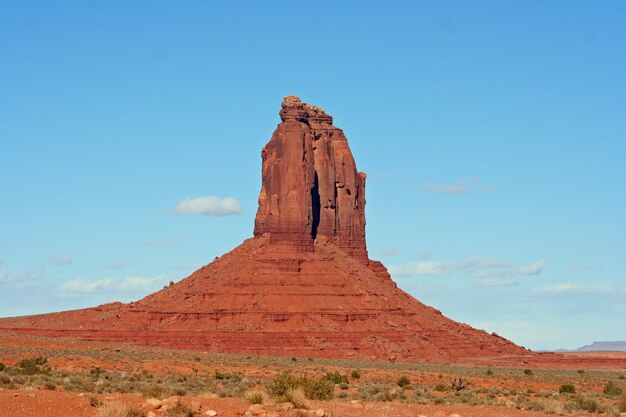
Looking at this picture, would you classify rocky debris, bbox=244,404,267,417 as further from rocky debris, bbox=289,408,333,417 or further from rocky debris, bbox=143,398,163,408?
rocky debris, bbox=143,398,163,408

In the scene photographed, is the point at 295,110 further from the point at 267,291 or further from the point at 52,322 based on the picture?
the point at 52,322

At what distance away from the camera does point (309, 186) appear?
126 metres

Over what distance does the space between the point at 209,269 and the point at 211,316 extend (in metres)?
13.5

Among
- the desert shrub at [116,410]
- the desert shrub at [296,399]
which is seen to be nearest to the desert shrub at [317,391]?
the desert shrub at [296,399]

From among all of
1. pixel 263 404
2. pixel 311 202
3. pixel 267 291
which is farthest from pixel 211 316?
pixel 263 404

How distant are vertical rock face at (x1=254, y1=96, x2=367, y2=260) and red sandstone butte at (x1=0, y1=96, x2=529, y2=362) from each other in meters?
0.12

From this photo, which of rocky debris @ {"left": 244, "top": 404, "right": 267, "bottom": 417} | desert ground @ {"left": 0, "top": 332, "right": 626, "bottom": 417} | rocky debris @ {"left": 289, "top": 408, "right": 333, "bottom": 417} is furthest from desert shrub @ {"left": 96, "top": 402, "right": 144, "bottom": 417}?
rocky debris @ {"left": 289, "top": 408, "right": 333, "bottom": 417}

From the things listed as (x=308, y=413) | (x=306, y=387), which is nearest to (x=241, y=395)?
(x=306, y=387)

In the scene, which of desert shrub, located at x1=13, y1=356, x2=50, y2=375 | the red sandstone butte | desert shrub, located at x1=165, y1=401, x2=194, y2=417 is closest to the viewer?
desert shrub, located at x1=165, y1=401, x2=194, y2=417

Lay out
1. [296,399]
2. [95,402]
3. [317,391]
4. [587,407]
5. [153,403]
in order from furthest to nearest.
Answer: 1. [587,407]
2. [317,391]
3. [296,399]
4. [153,403]
5. [95,402]

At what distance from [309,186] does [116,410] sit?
10159 centimetres

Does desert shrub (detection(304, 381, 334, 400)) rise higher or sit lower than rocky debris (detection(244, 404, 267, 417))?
higher

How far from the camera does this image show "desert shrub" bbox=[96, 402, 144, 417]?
81.3ft

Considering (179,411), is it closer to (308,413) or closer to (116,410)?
(116,410)
